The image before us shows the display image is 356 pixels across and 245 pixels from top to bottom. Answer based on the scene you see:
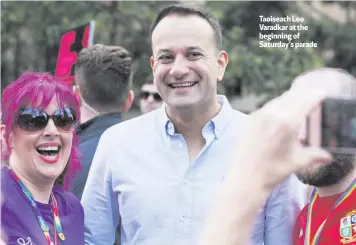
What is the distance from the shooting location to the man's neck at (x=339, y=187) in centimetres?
232

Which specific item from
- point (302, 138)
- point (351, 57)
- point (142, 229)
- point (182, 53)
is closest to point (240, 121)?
point (182, 53)

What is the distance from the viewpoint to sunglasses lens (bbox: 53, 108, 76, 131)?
8.29 feet

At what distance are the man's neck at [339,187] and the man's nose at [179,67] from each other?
0.69 m

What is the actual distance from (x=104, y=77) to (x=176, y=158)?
121 centimetres

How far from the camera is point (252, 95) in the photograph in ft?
35.9

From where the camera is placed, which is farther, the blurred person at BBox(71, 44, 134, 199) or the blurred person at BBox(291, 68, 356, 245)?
the blurred person at BBox(71, 44, 134, 199)

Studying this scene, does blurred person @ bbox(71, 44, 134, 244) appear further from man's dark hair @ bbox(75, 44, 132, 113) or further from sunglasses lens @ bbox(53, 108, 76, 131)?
sunglasses lens @ bbox(53, 108, 76, 131)

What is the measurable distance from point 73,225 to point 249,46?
8440 millimetres

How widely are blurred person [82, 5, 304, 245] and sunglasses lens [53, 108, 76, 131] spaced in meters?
0.30

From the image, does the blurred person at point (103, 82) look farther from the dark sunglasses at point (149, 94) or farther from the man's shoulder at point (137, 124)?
the dark sunglasses at point (149, 94)

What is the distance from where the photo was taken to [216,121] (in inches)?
107

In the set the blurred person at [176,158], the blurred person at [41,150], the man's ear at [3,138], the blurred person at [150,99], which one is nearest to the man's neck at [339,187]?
the blurred person at [176,158]

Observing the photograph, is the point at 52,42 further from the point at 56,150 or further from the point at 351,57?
the point at 56,150

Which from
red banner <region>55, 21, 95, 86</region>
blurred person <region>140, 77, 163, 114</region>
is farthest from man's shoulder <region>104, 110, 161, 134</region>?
blurred person <region>140, 77, 163, 114</region>
